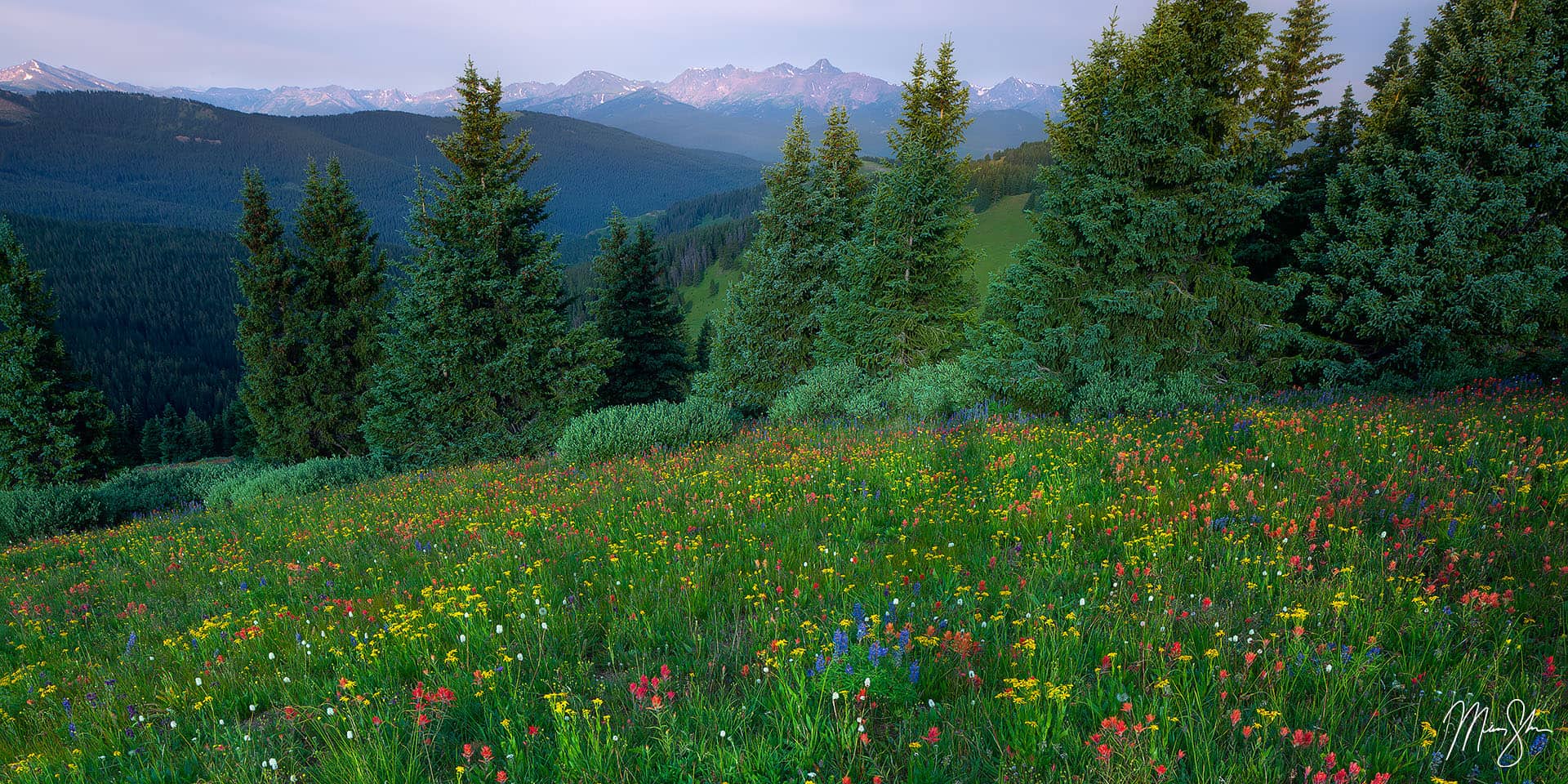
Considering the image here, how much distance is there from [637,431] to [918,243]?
44.6ft

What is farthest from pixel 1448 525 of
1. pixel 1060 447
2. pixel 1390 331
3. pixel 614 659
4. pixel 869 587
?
pixel 1390 331

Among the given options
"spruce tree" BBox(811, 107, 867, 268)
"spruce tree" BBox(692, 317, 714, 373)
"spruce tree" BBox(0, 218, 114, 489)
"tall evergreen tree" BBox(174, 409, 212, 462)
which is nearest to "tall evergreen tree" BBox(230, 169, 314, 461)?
Answer: "spruce tree" BBox(0, 218, 114, 489)

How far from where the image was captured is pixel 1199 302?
15.0m

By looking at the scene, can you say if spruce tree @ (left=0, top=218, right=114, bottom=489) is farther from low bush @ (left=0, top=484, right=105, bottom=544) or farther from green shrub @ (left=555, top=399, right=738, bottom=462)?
green shrub @ (left=555, top=399, right=738, bottom=462)

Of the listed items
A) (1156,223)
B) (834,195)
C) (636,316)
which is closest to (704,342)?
(636,316)

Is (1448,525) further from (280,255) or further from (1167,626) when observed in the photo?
(280,255)

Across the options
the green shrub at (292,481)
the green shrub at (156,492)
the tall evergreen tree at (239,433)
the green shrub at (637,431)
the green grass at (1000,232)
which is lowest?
the tall evergreen tree at (239,433)

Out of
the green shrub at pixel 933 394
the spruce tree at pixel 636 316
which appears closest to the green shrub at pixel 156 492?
the spruce tree at pixel 636 316

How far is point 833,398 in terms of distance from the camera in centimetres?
1705

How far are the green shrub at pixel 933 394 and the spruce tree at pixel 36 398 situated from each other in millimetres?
36199

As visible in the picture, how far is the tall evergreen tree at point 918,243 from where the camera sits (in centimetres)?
2141

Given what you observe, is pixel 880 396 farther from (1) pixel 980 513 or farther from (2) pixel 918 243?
(1) pixel 980 513

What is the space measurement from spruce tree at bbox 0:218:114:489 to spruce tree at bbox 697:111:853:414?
2873cm
